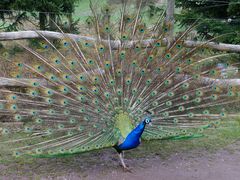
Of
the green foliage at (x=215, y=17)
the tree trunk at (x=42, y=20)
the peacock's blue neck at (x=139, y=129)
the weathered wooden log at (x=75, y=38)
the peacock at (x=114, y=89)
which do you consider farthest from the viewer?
the tree trunk at (x=42, y=20)

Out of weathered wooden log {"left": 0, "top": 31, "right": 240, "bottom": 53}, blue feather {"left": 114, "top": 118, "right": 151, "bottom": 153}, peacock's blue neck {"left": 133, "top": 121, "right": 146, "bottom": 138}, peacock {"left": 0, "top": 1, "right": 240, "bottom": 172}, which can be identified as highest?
weathered wooden log {"left": 0, "top": 31, "right": 240, "bottom": 53}

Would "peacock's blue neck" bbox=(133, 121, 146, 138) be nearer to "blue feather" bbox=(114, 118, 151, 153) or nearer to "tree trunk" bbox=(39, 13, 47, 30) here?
"blue feather" bbox=(114, 118, 151, 153)

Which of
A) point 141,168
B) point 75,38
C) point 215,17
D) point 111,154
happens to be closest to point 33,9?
point 75,38

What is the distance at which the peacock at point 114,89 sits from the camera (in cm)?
441

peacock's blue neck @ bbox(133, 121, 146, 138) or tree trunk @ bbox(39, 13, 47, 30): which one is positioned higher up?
tree trunk @ bbox(39, 13, 47, 30)

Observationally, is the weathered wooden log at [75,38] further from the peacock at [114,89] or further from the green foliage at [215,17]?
the green foliage at [215,17]

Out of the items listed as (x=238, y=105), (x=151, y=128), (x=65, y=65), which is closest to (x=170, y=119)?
(x=151, y=128)

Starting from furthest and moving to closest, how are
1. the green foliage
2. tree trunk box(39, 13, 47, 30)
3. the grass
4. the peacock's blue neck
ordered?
tree trunk box(39, 13, 47, 30) → the green foliage → the grass → the peacock's blue neck

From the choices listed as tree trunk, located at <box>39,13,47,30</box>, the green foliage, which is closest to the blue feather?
the green foliage

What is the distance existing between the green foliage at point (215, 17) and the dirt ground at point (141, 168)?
350 cm

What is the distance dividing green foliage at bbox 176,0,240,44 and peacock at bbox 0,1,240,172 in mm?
2761

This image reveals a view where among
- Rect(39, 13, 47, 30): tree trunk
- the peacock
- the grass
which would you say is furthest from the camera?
Rect(39, 13, 47, 30): tree trunk

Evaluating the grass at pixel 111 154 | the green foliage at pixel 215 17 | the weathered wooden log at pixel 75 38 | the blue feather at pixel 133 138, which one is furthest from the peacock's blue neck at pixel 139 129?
the green foliage at pixel 215 17

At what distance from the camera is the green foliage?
25.5 ft
